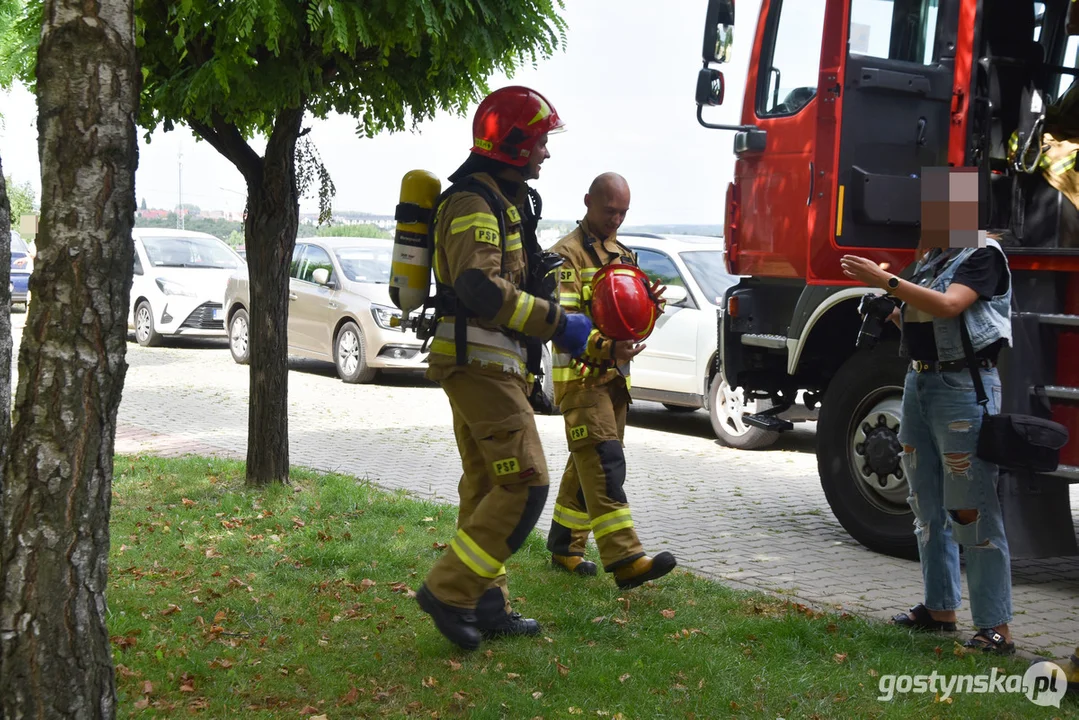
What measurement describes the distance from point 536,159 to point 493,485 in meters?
1.29

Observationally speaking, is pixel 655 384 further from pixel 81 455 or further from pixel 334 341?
pixel 81 455

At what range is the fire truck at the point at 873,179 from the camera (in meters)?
6.29

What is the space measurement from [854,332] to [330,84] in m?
3.43

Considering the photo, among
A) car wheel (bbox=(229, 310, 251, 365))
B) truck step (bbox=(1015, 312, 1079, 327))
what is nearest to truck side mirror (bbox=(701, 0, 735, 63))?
truck step (bbox=(1015, 312, 1079, 327))

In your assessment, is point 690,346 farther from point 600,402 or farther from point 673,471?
point 600,402

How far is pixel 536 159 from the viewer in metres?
4.87

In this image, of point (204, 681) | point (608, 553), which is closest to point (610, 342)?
point (608, 553)

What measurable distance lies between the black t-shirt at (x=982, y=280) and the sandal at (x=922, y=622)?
3.68 ft

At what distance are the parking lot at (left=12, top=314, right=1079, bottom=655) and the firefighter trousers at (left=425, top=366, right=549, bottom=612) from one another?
1.72 metres

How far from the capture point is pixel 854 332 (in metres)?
7.18

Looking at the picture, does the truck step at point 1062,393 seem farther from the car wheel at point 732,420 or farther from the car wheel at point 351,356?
the car wheel at point 351,356

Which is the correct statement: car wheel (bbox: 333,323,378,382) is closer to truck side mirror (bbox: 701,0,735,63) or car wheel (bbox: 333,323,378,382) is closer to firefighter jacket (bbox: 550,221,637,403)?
truck side mirror (bbox: 701,0,735,63)

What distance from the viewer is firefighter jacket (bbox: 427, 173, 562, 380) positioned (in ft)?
14.9

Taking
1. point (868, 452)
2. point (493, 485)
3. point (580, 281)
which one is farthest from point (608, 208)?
point (868, 452)
